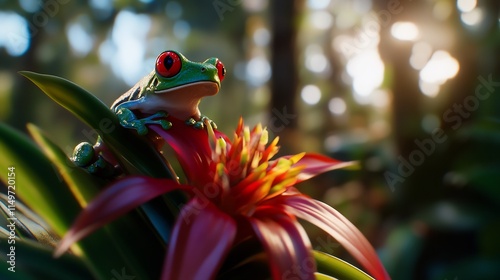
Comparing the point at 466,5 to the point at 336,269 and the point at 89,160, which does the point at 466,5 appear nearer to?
the point at 336,269

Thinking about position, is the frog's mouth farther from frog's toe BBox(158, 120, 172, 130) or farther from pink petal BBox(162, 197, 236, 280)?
pink petal BBox(162, 197, 236, 280)

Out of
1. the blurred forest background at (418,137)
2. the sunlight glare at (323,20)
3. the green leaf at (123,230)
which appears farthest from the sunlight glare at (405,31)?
the sunlight glare at (323,20)

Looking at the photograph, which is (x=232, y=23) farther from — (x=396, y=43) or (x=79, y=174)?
(x=79, y=174)

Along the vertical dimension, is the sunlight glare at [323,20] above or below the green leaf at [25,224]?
above

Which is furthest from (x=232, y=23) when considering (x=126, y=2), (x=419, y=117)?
(x=419, y=117)

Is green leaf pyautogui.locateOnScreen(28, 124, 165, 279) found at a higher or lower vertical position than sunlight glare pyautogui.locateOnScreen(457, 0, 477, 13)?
lower

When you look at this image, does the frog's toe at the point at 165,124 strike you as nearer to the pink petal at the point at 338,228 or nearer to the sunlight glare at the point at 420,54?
the pink petal at the point at 338,228

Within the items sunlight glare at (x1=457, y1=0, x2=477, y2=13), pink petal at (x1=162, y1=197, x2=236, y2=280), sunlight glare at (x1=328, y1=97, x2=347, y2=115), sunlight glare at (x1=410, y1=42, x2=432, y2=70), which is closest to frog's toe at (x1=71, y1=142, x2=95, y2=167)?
pink petal at (x1=162, y1=197, x2=236, y2=280)
